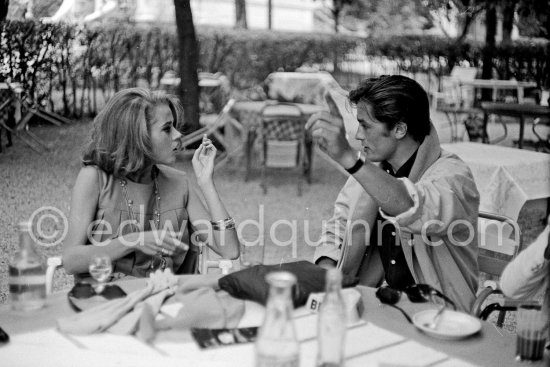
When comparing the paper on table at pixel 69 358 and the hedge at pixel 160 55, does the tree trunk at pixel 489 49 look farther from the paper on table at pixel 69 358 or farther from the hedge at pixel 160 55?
the paper on table at pixel 69 358

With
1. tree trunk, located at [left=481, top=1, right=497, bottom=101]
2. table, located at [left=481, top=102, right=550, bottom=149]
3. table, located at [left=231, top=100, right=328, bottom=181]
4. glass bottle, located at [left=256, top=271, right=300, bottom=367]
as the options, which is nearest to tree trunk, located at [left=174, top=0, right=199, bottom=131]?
table, located at [left=231, top=100, right=328, bottom=181]

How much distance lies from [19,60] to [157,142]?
22.0ft

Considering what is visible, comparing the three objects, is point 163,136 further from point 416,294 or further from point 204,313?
point 416,294

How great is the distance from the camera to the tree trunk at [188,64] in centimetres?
822

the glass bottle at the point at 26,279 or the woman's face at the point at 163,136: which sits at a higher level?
the woman's face at the point at 163,136

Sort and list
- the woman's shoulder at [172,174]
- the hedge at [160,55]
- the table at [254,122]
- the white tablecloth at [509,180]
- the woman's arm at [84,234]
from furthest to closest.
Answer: the hedge at [160,55]
the table at [254,122]
the white tablecloth at [509,180]
the woman's shoulder at [172,174]
the woman's arm at [84,234]

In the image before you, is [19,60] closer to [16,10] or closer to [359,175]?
[16,10]

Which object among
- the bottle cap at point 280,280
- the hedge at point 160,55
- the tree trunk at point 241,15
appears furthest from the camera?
the tree trunk at point 241,15

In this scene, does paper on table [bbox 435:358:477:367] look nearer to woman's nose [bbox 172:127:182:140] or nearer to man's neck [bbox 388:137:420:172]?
man's neck [bbox 388:137:420:172]

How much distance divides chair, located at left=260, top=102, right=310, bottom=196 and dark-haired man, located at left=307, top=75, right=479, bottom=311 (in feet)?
14.7

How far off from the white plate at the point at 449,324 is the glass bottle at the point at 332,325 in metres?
0.34

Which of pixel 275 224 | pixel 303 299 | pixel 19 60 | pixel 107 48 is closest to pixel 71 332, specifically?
pixel 303 299

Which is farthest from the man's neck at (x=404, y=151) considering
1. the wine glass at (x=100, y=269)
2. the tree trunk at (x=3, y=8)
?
the tree trunk at (x=3, y=8)

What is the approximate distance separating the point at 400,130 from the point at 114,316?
1258 millimetres
